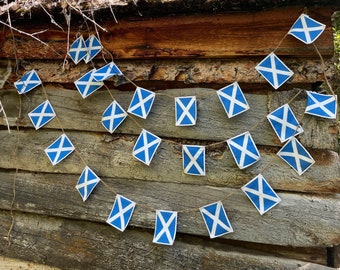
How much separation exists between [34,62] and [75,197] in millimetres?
873

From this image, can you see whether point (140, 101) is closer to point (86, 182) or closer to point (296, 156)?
point (86, 182)

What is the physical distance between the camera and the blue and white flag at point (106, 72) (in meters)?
2.03

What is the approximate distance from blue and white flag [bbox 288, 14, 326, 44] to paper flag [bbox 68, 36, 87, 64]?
1113 millimetres

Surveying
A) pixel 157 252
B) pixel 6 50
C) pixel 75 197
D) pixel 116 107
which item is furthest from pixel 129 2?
pixel 157 252

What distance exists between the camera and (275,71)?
1.81 meters

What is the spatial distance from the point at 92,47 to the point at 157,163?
752mm

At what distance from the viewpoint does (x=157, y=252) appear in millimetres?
1935

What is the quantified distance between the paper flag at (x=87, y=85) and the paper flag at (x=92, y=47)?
3.2 inches

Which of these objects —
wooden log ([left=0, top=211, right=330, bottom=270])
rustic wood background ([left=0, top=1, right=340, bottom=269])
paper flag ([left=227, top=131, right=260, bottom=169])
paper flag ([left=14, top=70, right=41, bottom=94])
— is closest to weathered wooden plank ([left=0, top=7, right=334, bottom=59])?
rustic wood background ([left=0, top=1, right=340, bottom=269])

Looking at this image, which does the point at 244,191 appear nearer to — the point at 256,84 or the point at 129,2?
the point at 256,84

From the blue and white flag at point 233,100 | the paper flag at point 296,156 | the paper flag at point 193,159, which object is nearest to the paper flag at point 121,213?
the paper flag at point 193,159

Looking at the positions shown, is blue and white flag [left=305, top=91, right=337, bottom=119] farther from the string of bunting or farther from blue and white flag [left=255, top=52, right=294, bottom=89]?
blue and white flag [left=255, top=52, right=294, bottom=89]

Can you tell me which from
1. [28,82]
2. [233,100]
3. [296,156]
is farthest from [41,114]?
[296,156]

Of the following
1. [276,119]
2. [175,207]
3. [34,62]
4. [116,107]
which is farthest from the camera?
[34,62]
